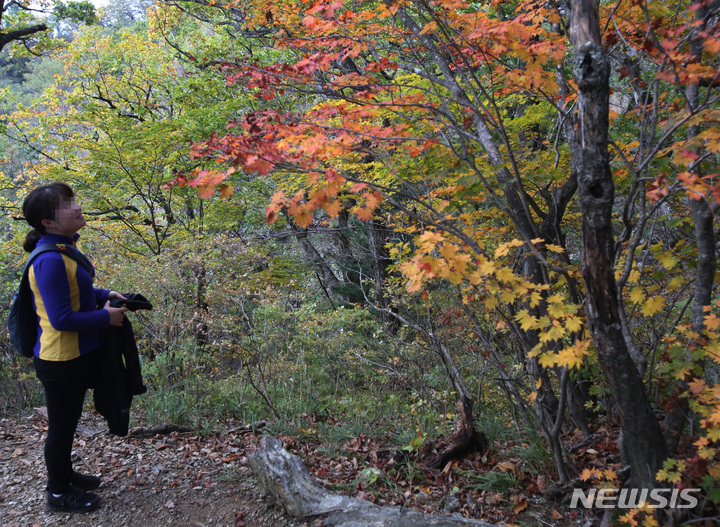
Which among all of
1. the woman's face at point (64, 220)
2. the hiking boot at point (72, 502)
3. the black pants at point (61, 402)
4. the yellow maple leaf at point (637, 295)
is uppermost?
the woman's face at point (64, 220)

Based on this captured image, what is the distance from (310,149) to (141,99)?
12.2 metres

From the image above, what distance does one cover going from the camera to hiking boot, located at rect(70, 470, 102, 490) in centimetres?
278

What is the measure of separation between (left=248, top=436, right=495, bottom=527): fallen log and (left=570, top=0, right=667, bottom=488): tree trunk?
98cm

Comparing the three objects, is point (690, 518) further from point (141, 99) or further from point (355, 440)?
point (141, 99)

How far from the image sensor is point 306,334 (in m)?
5.83

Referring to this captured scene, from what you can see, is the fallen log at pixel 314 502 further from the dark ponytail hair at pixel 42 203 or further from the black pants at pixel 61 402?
the dark ponytail hair at pixel 42 203

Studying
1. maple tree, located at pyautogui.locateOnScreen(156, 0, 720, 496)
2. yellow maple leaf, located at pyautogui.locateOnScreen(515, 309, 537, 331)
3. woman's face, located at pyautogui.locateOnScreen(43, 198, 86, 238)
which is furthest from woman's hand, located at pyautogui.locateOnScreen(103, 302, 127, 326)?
yellow maple leaf, located at pyautogui.locateOnScreen(515, 309, 537, 331)

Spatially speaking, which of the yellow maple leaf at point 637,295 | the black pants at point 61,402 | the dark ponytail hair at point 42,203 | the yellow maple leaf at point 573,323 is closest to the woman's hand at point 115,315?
the black pants at point 61,402

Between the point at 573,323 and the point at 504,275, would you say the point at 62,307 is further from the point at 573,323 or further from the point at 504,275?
the point at 573,323

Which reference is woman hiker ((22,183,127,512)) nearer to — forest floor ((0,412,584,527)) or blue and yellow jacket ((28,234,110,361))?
blue and yellow jacket ((28,234,110,361))

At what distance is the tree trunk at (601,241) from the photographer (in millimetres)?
2010

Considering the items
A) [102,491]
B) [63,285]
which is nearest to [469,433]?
[102,491]

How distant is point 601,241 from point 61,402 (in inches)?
119

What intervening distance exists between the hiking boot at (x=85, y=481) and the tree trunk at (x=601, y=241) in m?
3.23
